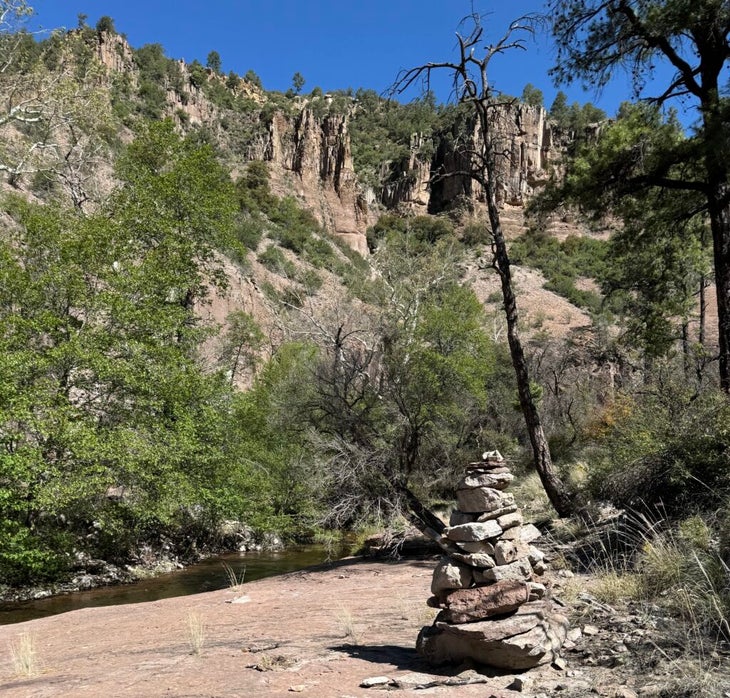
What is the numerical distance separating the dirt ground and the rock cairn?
0.17m

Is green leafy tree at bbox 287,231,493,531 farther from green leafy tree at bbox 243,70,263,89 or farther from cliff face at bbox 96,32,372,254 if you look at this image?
green leafy tree at bbox 243,70,263,89

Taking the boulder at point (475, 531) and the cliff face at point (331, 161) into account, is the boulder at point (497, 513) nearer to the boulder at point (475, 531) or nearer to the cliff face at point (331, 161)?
the boulder at point (475, 531)

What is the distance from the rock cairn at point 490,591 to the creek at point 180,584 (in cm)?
870

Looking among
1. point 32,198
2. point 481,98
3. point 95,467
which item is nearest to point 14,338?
point 95,467

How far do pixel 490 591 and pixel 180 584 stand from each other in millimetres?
11044

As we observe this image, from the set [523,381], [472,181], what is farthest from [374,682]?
[472,181]

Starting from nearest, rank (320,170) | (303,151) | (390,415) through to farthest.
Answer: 1. (390,415)
2. (303,151)
3. (320,170)

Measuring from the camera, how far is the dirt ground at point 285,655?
14.6ft

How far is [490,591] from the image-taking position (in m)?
5.00

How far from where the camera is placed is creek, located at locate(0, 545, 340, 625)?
39.5 feet

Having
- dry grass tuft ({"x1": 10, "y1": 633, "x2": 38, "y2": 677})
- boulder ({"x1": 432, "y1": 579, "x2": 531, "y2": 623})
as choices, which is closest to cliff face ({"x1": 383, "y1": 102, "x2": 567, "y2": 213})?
dry grass tuft ({"x1": 10, "y1": 633, "x2": 38, "y2": 677})

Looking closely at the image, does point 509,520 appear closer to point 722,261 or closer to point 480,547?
point 480,547

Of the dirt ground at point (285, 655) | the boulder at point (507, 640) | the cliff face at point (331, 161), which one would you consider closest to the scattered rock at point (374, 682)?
the dirt ground at point (285, 655)

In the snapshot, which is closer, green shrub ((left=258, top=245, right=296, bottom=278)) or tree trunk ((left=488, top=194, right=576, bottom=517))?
tree trunk ((left=488, top=194, right=576, bottom=517))
